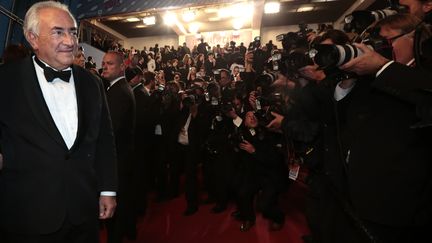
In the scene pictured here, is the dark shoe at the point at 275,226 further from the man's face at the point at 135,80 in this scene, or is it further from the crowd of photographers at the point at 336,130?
the man's face at the point at 135,80

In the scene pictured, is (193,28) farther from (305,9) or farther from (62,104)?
(62,104)

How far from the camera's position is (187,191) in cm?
384

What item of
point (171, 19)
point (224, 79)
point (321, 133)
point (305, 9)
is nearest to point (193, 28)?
point (171, 19)

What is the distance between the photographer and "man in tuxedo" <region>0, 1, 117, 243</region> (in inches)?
54.1

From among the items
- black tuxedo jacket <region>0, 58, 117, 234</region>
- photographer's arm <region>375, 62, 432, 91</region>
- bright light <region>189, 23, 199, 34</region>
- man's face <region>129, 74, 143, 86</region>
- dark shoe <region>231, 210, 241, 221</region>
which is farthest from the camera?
bright light <region>189, 23, 199, 34</region>

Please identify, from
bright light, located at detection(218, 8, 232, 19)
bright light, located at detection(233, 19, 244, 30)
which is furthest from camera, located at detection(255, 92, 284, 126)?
bright light, located at detection(233, 19, 244, 30)

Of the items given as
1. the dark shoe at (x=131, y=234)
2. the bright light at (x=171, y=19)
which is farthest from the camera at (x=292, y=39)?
the bright light at (x=171, y=19)

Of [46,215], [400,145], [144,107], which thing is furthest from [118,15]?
[400,145]

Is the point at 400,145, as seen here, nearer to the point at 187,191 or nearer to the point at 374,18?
the point at 374,18

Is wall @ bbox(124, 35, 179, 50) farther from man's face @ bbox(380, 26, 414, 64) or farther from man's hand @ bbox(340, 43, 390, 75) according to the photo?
man's hand @ bbox(340, 43, 390, 75)

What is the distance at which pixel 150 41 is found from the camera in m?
18.7

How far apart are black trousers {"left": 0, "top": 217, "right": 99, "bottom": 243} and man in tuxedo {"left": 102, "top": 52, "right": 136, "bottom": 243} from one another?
109cm

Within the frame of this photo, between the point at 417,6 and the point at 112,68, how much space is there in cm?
240

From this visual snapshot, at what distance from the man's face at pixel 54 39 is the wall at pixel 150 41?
55.4 feet
